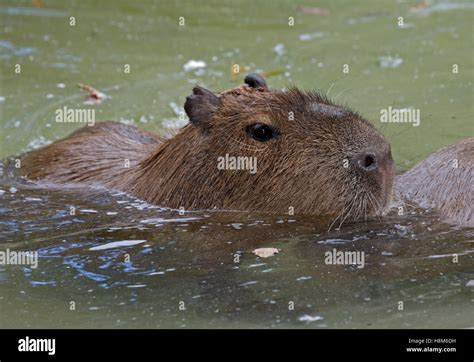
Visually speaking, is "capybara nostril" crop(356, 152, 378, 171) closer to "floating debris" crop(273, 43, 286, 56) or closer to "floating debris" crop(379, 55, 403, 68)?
"floating debris" crop(379, 55, 403, 68)

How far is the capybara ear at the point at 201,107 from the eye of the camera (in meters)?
7.51

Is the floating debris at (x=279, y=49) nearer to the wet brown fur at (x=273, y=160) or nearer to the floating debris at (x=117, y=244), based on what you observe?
the wet brown fur at (x=273, y=160)

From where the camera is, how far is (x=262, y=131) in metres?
→ 7.41

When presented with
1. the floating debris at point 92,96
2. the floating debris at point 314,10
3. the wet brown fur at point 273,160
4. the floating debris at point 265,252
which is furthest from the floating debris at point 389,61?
the floating debris at point 265,252

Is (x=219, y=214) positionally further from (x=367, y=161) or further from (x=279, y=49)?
(x=279, y=49)

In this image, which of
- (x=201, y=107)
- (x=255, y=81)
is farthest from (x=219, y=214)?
(x=255, y=81)

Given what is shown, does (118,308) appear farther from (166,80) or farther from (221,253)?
(166,80)

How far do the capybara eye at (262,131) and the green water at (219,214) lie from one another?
1.90 ft

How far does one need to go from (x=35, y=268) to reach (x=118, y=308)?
38.3 inches

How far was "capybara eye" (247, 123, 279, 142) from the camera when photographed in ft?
24.2

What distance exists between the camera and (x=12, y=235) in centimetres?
731

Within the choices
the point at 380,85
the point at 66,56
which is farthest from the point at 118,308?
the point at 66,56

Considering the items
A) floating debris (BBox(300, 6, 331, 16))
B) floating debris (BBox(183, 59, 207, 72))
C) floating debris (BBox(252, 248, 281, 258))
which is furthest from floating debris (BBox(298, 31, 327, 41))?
floating debris (BBox(252, 248, 281, 258))
